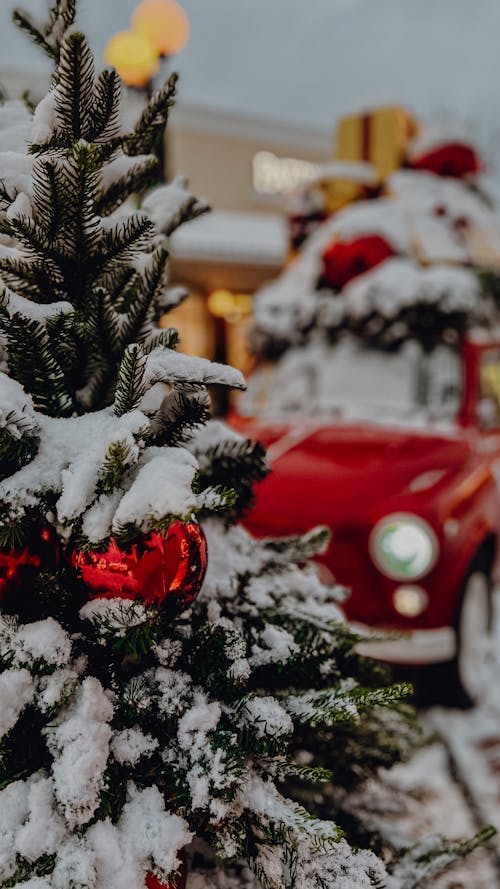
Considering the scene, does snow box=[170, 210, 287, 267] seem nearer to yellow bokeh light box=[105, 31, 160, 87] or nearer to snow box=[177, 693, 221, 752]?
yellow bokeh light box=[105, 31, 160, 87]

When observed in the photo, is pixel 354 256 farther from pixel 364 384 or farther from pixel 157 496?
pixel 157 496

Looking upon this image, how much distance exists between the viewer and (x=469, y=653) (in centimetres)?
376

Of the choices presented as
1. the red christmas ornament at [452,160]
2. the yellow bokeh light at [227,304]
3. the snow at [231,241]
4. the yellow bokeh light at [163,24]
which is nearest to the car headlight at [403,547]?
the red christmas ornament at [452,160]

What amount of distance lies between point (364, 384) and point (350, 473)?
101 cm

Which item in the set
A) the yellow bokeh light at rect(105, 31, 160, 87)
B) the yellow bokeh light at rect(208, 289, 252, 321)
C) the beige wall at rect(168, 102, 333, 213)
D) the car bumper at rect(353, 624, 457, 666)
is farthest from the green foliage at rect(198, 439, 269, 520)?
the beige wall at rect(168, 102, 333, 213)

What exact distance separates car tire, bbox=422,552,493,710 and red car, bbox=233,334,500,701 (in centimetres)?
1

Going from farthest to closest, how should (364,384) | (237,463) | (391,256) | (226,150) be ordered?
(226,150) → (391,256) → (364,384) → (237,463)

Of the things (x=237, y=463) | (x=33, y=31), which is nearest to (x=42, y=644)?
(x=237, y=463)

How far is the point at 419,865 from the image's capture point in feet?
3.96

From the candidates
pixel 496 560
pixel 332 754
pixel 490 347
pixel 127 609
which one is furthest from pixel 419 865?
pixel 490 347

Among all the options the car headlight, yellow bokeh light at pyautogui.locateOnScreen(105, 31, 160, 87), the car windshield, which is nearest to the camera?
the car headlight

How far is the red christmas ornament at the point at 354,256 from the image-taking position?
4.62 meters

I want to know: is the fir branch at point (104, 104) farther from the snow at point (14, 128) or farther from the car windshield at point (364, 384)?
the car windshield at point (364, 384)

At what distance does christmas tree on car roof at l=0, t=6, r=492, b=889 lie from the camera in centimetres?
84
